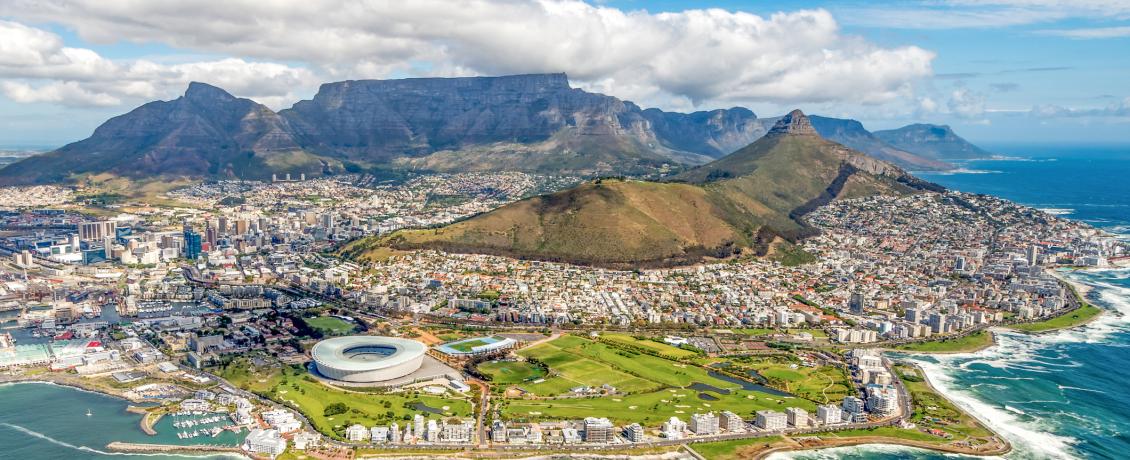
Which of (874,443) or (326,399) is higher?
(326,399)

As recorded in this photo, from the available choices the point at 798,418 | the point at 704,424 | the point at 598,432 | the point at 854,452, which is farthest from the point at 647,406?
the point at 854,452

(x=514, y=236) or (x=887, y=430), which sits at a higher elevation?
(x=514, y=236)

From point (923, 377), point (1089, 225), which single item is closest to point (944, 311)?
point (923, 377)

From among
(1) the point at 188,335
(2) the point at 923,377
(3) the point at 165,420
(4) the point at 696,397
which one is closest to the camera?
(3) the point at 165,420

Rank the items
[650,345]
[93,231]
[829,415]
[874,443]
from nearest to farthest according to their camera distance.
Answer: [874,443]
[829,415]
[650,345]
[93,231]

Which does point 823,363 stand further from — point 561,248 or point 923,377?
point 561,248

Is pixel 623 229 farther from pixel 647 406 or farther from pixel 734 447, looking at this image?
pixel 734 447
